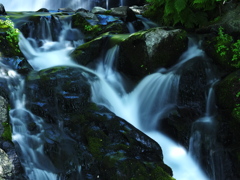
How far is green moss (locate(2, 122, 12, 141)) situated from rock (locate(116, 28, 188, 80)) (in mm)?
3769

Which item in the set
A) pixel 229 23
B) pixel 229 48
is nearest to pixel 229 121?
pixel 229 48

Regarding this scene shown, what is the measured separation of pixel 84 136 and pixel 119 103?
1885mm

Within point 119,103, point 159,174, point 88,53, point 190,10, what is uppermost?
point 190,10

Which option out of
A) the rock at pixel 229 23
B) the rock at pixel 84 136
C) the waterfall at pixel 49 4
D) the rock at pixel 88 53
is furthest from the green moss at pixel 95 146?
the waterfall at pixel 49 4

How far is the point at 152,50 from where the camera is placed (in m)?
7.00

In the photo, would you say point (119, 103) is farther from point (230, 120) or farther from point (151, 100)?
point (230, 120)

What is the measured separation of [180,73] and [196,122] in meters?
1.30

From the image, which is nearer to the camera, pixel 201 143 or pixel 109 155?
pixel 109 155

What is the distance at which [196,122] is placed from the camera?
229 inches

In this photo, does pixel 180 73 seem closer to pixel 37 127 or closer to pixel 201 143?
pixel 201 143

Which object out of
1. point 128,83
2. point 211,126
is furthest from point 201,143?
point 128,83

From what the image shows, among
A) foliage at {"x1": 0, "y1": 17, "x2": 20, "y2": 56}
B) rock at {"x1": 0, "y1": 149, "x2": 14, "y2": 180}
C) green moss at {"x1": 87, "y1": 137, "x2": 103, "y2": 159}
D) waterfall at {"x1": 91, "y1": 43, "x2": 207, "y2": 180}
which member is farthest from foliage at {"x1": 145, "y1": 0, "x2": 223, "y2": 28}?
rock at {"x1": 0, "y1": 149, "x2": 14, "y2": 180}

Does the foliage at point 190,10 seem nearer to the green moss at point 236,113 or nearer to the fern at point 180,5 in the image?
the fern at point 180,5

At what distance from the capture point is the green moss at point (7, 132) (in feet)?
14.4
